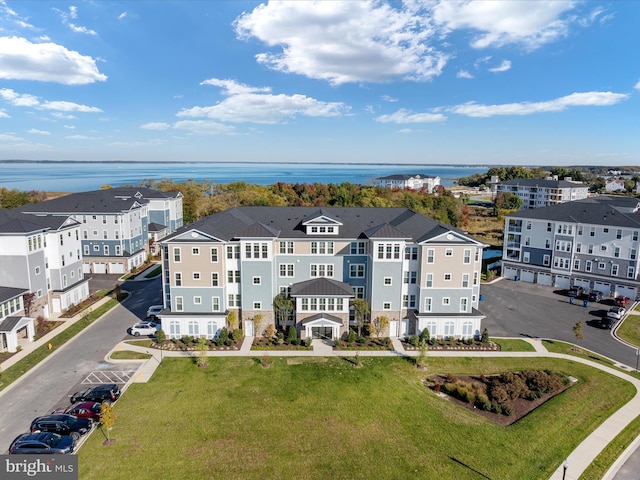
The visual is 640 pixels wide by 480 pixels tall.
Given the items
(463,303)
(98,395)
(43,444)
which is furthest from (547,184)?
(43,444)

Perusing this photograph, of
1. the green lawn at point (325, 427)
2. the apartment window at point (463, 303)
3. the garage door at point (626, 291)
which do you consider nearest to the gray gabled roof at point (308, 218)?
the apartment window at point (463, 303)

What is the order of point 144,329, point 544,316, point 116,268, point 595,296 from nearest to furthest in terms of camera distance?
point 144,329
point 544,316
point 595,296
point 116,268

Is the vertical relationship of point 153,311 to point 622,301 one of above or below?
above

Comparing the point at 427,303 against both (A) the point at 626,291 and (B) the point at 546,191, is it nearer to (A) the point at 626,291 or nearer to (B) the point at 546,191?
(A) the point at 626,291

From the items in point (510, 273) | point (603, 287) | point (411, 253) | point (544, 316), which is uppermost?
point (411, 253)

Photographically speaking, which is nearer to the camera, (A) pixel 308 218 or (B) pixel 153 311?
(A) pixel 308 218

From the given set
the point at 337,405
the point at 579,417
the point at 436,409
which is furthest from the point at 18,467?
the point at 579,417

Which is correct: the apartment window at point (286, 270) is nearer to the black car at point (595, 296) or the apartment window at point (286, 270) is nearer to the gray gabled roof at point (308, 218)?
the gray gabled roof at point (308, 218)

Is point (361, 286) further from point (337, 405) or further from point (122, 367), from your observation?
point (122, 367)
